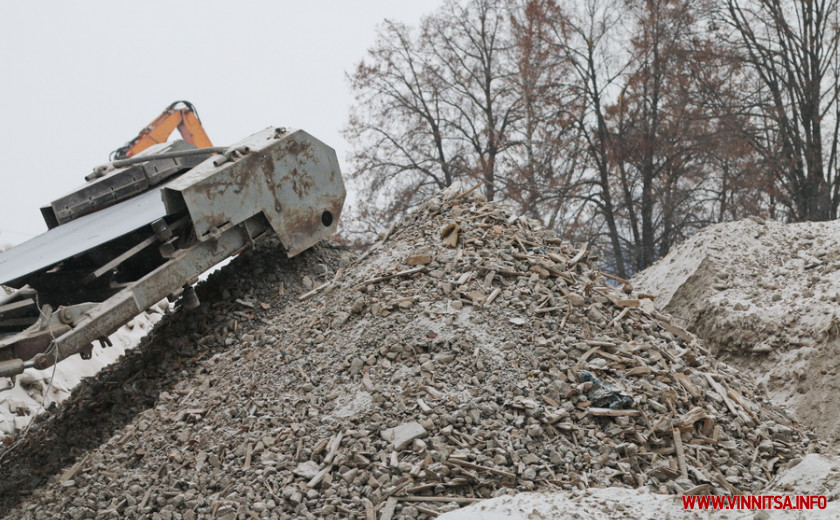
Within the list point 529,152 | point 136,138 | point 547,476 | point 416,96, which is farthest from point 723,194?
point 547,476

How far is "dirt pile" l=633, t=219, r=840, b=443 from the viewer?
6750 millimetres

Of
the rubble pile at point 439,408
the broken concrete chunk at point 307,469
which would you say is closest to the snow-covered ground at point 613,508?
the rubble pile at point 439,408

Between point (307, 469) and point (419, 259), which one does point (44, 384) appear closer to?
point (419, 259)

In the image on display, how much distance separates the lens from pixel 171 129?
10.1m

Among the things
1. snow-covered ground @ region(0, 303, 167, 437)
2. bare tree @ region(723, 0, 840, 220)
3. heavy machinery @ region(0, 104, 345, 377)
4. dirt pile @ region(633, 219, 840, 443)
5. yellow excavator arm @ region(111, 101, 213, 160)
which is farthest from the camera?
bare tree @ region(723, 0, 840, 220)

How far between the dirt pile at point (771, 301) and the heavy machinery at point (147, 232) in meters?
3.71

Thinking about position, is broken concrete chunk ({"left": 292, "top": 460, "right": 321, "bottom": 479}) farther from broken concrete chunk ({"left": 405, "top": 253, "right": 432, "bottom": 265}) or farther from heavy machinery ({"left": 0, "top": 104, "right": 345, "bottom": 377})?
broken concrete chunk ({"left": 405, "top": 253, "right": 432, "bottom": 265})

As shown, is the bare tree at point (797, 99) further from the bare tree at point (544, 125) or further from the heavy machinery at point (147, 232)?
the heavy machinery at point (147, 232)

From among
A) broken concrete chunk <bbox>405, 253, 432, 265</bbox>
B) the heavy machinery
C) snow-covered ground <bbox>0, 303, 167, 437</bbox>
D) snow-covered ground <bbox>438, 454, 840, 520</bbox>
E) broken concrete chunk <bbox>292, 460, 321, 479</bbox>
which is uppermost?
the heavy machinery

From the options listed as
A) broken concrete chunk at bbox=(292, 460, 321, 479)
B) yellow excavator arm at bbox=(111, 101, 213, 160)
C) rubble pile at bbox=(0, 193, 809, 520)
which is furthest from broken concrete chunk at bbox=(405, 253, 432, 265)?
yellow excavator arm at bbox=(111, 101, 213, 160)

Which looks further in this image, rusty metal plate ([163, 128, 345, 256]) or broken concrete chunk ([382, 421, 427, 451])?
rusty metal plate ([163, 128, 345, 256])

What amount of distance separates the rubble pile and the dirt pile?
0.97 metres

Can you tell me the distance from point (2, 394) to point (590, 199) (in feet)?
44.1

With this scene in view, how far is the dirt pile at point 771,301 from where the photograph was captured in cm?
675
